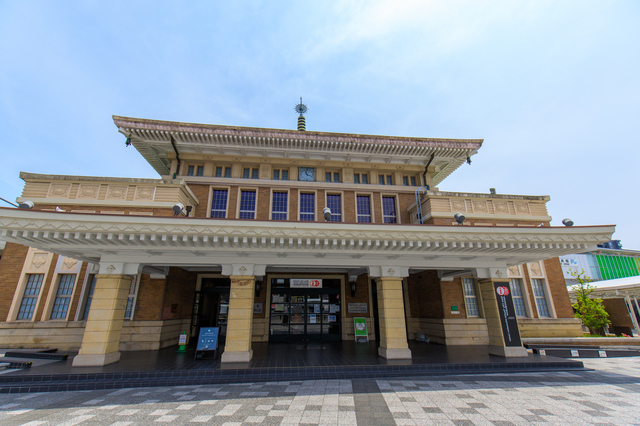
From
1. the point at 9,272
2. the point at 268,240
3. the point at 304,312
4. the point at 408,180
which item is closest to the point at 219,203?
the point at 268,240

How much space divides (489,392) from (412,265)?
4.74m

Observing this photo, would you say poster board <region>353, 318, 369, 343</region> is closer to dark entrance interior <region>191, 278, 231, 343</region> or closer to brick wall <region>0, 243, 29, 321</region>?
dark entrance interior <region>191, 278, 231, 343</region>

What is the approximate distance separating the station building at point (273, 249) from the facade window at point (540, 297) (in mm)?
80

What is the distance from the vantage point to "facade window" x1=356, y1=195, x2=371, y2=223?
1627cm

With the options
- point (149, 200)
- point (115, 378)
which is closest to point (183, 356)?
point (115, 378)

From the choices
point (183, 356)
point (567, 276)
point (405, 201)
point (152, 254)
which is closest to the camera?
point (152, 254)

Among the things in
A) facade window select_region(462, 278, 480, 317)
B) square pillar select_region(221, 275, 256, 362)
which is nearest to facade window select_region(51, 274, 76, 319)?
square pillar select_region(221, 275, 256, 362)

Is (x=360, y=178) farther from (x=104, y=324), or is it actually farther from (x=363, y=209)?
(x=104, y=324)

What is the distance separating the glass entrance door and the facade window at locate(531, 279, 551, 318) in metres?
11.2

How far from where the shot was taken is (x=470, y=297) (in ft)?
47.7

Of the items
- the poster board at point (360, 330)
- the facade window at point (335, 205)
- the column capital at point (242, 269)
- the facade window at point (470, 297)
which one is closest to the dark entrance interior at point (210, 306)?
the column capital at point (242, 269)

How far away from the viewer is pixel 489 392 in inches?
279

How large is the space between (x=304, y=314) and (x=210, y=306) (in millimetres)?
5865

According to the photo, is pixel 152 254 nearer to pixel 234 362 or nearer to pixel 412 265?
pixel 234 362
